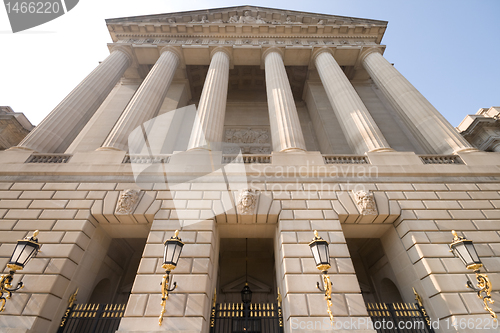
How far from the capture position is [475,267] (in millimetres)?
7105

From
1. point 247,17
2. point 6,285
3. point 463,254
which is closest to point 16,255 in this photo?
point 6,285

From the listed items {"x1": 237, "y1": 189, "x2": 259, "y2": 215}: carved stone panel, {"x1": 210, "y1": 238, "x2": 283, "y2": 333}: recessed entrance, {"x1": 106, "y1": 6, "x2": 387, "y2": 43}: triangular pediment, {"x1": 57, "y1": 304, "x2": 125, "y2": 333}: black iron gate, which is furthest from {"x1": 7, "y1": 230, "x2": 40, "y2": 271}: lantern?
{"x1": 106, "y1": 6, "x2": 387, "y2": 43}: triangular pediment

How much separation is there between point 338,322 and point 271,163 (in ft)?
22.0

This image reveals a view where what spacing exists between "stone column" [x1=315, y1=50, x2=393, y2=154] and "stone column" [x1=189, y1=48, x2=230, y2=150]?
25.1 feet

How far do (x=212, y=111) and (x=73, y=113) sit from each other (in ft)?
26.9

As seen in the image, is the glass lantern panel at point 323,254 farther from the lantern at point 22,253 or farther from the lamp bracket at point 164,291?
the lantern at point 22,253

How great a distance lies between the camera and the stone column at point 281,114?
12.4m

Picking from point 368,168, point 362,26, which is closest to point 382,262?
point 368,168

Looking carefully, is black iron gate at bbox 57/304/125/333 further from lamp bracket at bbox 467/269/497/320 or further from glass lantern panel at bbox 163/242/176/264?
lamp bracket at bbox 467/269/497/320

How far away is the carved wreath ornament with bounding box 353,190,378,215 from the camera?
30.5 ft

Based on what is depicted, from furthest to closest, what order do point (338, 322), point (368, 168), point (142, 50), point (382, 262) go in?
point (142, 50) → point (382, 262) → point (368, 168) → point (338, 322)

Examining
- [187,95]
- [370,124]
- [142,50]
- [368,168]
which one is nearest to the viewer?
[368,168]

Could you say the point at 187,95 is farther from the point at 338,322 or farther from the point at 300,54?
the point at 338,322

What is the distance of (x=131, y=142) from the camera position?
12344mm
